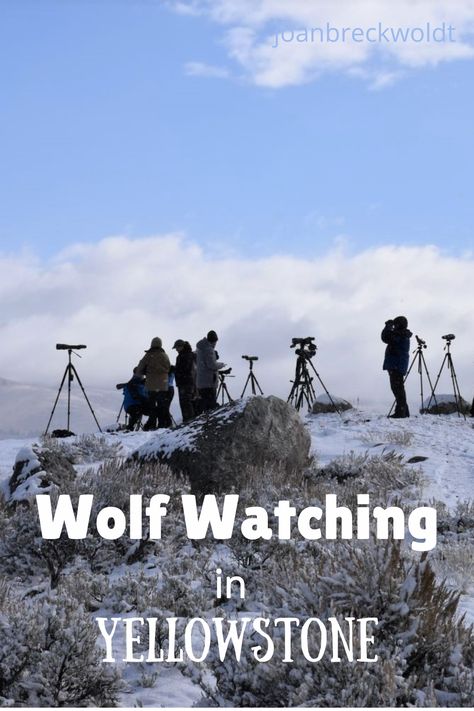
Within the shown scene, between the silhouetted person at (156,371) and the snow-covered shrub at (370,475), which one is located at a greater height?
the silhouetted person at (156,371)

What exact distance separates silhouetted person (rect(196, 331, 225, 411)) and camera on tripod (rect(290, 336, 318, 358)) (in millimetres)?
4843

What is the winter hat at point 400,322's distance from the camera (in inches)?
731

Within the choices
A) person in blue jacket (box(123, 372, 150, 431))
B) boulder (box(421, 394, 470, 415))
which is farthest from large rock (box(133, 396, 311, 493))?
boulder (box(421, 394, 470, 415))

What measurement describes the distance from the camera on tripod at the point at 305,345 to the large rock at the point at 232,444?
30.6 ft

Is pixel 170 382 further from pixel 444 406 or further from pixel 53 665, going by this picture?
pixel 53 665

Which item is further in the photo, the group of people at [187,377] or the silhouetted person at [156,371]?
the silhouetted person at [156,371]

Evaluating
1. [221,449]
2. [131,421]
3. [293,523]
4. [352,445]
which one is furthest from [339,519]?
[131,421]

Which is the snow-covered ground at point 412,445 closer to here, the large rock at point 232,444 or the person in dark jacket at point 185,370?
the large rock at point 232,444

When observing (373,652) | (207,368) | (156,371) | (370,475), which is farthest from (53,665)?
(156,371)

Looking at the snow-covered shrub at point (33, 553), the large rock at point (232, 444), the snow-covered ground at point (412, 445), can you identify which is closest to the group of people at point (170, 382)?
the snow-covered ground at point (412, 445)

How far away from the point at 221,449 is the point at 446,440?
6523 mm

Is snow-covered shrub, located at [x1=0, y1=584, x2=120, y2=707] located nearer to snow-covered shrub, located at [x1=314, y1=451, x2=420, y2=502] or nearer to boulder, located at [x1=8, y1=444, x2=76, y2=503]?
boulder, located at [x1=8, y1=444, x2=76, y2=503]

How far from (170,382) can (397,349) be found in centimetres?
505

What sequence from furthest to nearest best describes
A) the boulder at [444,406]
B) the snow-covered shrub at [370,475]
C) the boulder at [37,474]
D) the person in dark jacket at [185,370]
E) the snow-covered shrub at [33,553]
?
the boulder at [444,406] → the person in dark jacket at [185,370] → the snow-covered shrub at [370,475] → the boulder at [37,474] → the snow-covered shrub at [33,553]
